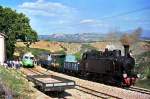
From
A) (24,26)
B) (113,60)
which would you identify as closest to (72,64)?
(113,60)

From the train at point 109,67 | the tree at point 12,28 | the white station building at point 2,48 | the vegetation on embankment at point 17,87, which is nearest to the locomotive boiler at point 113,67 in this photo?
the train at point 109,67

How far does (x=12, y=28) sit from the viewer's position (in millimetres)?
67625

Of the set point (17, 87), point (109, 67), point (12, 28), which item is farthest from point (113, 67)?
point (12, 28)

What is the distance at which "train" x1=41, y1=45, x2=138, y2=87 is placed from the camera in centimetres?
3138

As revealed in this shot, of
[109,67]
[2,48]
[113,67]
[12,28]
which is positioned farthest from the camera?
[12,28]

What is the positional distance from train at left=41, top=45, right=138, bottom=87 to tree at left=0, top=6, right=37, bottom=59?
25.3 metres

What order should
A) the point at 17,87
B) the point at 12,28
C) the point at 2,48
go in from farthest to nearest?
the point at 12,28, the point at 2,48, the point at 17,87

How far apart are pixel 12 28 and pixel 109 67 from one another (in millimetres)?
37936

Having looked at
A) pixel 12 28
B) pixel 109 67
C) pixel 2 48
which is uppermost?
pixel 12 28

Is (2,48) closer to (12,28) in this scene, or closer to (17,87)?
(12,28)

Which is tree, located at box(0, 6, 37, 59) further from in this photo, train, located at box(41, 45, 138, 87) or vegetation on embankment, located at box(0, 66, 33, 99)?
vegetation on embankment, located at box(0, 66, 33, 99)

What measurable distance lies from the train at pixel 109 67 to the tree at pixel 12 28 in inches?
997

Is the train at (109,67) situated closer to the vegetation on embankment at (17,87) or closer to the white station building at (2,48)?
the vegetation on embankment at (17,87)

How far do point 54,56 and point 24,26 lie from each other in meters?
16.8
